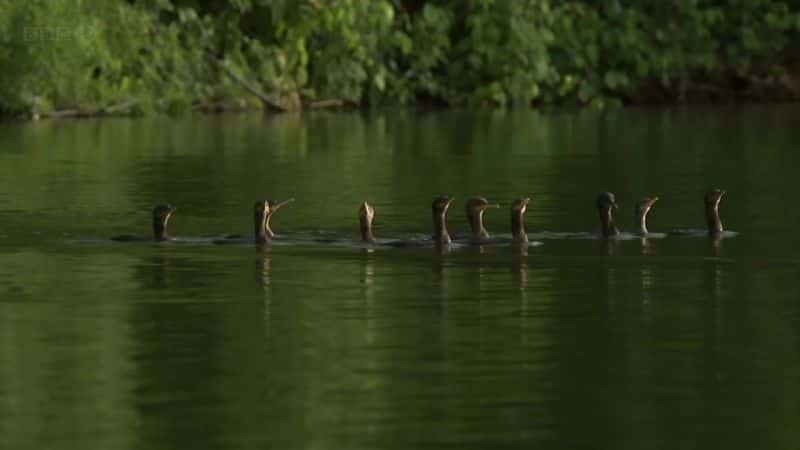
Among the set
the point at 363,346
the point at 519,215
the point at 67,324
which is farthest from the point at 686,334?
the point at 519,215

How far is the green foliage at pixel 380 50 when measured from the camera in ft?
148

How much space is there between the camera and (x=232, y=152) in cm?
3494

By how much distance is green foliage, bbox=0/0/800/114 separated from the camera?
148ft

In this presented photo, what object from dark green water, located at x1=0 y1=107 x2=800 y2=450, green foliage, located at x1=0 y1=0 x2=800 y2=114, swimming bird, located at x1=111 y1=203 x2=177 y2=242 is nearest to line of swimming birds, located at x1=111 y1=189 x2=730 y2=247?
swimming bird, located at x1=111 y1=203 x2=177 y2=242

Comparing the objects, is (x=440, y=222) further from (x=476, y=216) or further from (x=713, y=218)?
(x=713, y=218)

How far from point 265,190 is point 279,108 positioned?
22893 mm

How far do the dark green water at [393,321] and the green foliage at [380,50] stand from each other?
14899 millimetres

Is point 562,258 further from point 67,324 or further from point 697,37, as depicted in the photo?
point 697,37

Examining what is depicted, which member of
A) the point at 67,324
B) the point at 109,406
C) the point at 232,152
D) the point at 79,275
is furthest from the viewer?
the point at 232,152

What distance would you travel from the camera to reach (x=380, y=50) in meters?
51.5

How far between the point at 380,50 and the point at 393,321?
3657cm

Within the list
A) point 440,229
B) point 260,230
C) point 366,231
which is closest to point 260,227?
point 260,230

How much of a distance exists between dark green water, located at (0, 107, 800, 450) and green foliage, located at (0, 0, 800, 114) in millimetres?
14899

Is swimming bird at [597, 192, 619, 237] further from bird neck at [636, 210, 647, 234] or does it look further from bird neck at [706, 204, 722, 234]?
bird neck at [706, 204, 722, 234]
